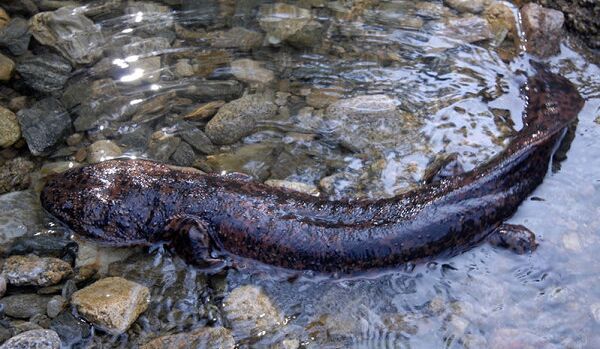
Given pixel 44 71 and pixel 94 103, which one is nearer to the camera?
pixel 94 103

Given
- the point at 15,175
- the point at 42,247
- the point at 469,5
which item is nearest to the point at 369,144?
the point at 469,5

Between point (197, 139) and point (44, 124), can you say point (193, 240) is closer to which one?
point (197, 139)

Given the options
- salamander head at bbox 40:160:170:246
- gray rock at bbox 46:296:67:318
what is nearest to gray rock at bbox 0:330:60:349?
gray rock at bbox 46:296:67:318

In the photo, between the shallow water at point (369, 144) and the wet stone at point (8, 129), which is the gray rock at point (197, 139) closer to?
the shallow water at point (369, 144)

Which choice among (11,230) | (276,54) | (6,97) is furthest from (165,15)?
(11,230)

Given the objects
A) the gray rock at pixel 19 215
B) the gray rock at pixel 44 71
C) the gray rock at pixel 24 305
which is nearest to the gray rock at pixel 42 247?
the gray rock at pixel 19 215

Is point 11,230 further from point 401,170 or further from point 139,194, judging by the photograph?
point 401,170

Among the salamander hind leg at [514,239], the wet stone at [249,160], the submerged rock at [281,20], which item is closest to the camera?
the salamander hind leg at [514,239]
